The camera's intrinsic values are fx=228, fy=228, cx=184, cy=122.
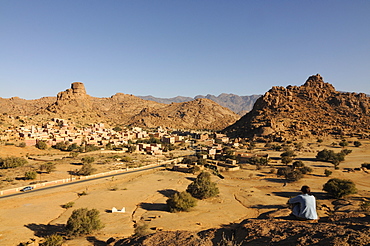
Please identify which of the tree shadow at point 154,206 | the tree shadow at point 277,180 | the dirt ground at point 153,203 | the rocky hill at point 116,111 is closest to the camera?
the dirt ground at point 153,203

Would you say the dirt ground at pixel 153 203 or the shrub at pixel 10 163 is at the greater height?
the shrub at pixel 10 163

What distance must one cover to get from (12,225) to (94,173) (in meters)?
19.1

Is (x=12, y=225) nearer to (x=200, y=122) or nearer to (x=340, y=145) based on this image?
(x=340, y=145)

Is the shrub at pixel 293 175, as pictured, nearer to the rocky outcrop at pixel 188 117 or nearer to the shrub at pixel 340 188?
the shrub at pixel 340 188

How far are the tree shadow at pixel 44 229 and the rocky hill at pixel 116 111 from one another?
80992 millimetres

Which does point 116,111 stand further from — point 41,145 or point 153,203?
point 153,203

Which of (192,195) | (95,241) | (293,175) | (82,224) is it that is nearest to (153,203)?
(192,195)

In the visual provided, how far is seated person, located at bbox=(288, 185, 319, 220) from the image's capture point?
618cm

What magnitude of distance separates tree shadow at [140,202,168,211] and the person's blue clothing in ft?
51.3

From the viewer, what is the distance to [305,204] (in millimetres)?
6344

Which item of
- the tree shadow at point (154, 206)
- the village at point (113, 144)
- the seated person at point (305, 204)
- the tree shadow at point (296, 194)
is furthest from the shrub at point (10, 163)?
the seated person at point (305, 204)

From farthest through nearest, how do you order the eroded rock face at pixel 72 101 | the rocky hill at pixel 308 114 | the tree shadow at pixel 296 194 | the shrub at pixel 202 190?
the eroded rock face at pixel 72 101 < the rocky hill at pixel 308 114 < the tree shadow at pixel 296 194 < the shrub at pixel 202 190

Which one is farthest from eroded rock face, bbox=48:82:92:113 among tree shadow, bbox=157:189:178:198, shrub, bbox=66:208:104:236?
shrub, bbox=66:208:104:236

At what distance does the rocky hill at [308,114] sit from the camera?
228 feet
